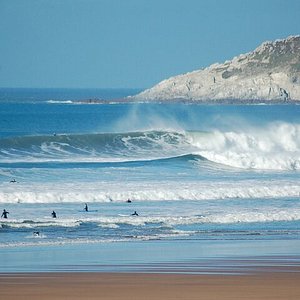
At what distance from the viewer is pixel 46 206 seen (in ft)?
83.4

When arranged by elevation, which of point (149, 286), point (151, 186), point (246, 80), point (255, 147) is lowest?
point (149, 286)

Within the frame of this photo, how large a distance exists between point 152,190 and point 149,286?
46.8 feet

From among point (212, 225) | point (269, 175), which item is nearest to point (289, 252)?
point (212, 225)

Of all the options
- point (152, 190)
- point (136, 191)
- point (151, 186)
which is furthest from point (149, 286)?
point (151, 186)

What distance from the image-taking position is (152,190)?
2817cm

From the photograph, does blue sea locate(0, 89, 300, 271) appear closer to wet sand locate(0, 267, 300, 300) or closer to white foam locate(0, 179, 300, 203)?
white foam locate(0, 179, 300, 203)

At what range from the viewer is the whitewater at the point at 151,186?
2120cm

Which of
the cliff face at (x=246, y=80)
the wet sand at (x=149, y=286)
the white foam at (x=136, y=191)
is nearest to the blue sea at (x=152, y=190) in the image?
the white foam at (x=136, y=191)

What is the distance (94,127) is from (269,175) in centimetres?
4671

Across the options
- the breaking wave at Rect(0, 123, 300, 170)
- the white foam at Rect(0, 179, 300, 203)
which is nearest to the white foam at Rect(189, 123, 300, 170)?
the breaking wave at Rect(0, 123, 300, 170)

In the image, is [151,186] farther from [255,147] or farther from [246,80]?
[246,80]

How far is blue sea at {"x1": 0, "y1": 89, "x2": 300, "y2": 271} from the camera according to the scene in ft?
65.6

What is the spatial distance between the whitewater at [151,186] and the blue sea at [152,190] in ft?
0.10

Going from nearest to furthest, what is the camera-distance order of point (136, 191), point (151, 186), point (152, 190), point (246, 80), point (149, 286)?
point (149, 286)
point (136, 191)
point (152, 190)
point (151, 186)
point (246, 80)
